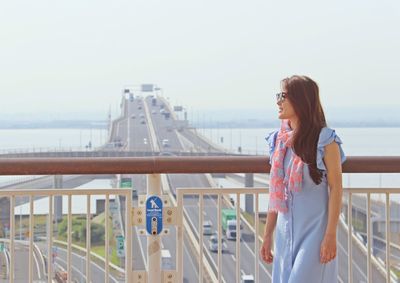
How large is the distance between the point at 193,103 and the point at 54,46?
620 centimetres

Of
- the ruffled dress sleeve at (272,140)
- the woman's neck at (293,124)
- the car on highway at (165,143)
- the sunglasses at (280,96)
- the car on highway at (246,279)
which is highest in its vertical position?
the sunglasses at (280,96)

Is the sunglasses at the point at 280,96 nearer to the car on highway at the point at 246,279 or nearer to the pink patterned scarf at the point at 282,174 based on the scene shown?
the pink patterned scarf at the point at 282,174

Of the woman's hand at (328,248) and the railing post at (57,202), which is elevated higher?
the railing post at (57,202)

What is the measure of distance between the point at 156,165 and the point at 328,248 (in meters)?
0.87

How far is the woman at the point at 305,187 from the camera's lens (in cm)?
222

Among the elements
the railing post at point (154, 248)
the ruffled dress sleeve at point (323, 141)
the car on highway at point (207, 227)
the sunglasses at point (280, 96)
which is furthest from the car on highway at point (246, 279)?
the sunglasses at point (280, 96)

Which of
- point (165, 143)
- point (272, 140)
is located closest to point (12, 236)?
point (272, 140)

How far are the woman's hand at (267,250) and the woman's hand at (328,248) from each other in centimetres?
32

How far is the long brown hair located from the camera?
2221 mm

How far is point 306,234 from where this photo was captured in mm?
2291

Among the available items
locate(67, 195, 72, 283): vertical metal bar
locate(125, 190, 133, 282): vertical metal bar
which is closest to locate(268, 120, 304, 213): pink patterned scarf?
locate(125, 190, 133, 282): vertical metal bar

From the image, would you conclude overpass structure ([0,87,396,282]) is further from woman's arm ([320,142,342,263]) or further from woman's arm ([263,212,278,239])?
woman's arm ([320,142,342,263])

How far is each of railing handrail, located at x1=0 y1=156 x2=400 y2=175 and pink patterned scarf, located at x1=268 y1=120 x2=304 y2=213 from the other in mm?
322

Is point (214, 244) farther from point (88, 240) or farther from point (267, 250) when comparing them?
point (88, 240)
